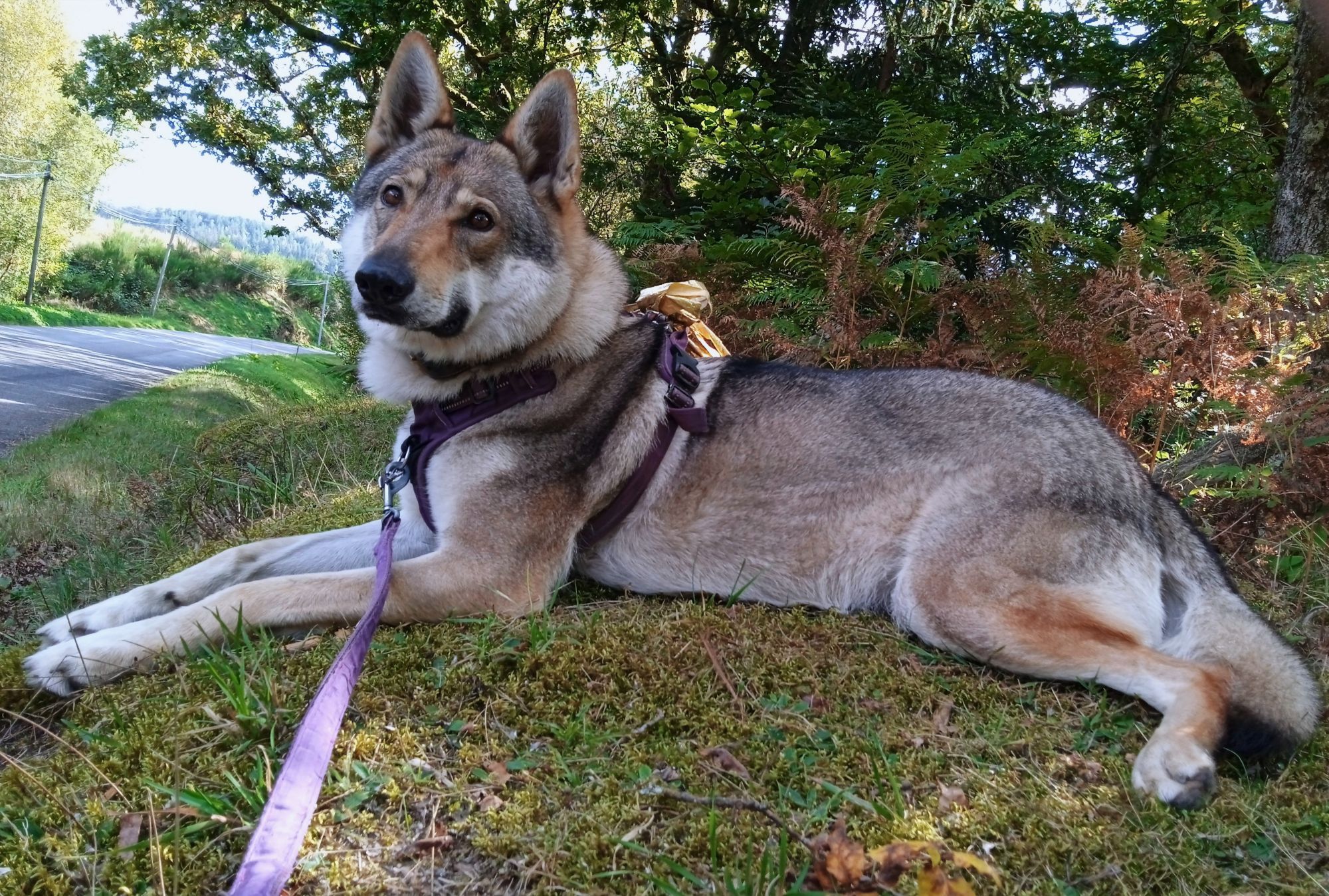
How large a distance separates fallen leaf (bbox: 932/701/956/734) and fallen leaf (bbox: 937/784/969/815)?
341 mm

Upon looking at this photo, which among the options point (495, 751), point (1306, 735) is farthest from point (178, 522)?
point (1306, 735)

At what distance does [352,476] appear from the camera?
6688 millimetres

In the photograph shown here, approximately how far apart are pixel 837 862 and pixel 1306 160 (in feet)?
27.7

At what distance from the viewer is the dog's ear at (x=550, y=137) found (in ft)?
12.7

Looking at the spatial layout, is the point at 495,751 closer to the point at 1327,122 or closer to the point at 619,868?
the point at 619,868

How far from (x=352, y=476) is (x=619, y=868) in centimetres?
550

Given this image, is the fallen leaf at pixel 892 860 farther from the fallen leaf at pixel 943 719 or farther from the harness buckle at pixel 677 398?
the harness buckle at pixel 677 398

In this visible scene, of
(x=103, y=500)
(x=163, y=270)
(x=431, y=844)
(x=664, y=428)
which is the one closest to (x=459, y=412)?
(x=664, y=428)

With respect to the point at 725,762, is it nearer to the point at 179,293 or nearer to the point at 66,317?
the point at 66,317

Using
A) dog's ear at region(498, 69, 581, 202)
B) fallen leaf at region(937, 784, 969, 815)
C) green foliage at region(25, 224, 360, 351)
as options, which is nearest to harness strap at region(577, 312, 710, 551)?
dog's ear at region(498, 69, 581, 202)

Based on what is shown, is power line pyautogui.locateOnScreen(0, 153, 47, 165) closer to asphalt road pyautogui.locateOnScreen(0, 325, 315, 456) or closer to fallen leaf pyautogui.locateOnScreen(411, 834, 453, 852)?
asphalt road pyautogui.locateOnScreen(0, 325, 315, 456)

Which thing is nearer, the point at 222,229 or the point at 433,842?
the point at 433,842

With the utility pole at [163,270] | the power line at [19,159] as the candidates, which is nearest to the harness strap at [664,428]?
the utility pole at [163,270]

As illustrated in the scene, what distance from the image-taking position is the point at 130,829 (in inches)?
76.9
